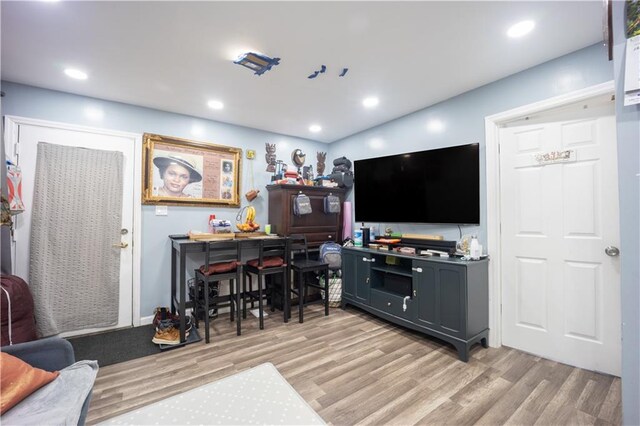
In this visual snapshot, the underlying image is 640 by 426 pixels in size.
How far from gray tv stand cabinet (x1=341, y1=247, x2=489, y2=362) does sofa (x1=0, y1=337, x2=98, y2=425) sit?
2.47 meters

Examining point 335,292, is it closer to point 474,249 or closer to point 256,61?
point 474,249

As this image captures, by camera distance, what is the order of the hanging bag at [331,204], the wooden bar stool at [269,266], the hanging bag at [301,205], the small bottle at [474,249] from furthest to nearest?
the hanging bag at [331,204]
the hanging bag at [301,205]
the wooden bar stool at [269,266]
the small bottle at [474,249]

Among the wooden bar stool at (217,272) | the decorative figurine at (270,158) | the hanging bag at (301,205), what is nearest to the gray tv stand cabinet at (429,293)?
the hanging bag at (301,205)

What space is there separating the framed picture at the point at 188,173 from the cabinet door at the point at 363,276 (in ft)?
5.95

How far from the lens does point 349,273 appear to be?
11.2 ft

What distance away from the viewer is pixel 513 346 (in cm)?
244

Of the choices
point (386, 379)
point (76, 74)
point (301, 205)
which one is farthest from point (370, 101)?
point (76, 74)

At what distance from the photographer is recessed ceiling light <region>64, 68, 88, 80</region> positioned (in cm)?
229

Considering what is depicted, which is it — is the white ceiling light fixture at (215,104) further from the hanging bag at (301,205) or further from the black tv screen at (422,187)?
the black tv screen at (422,187)

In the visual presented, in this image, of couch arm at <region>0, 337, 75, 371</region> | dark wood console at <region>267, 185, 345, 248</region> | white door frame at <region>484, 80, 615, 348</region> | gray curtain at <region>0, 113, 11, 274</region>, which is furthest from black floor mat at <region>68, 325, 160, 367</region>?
white door frame at <region>484, 80, 615, 348</region>

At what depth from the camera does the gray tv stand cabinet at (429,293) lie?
2301 mm

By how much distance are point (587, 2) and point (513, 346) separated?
264 centimetres

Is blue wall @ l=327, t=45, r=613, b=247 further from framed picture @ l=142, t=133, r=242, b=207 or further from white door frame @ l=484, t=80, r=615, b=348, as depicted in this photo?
framed picture @ l=142, t=133, r=242, b=207

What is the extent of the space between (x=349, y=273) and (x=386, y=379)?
58.7 inches
